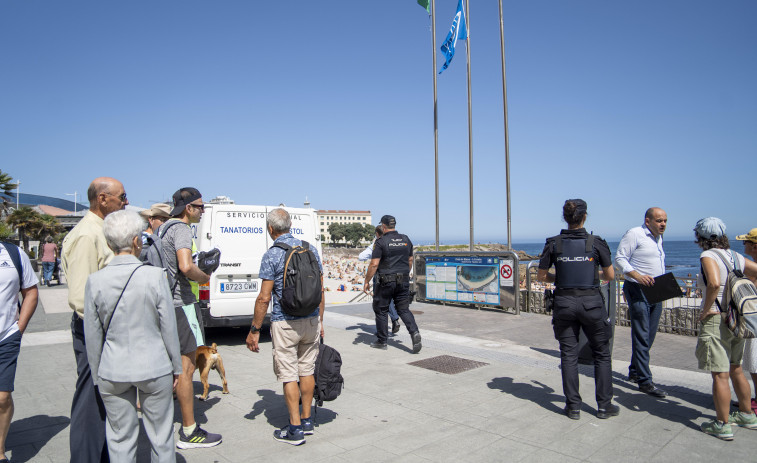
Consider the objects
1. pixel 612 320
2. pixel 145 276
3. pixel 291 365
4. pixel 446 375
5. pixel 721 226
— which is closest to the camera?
pixel 145 276

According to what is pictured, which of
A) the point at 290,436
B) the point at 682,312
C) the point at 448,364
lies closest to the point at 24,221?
the point at 448,364

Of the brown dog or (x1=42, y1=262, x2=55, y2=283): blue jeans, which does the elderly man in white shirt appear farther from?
(x1=42, y1=262, x2=55, y2=283): blue jeans

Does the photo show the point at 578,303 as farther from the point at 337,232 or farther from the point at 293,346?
the point at 337,232

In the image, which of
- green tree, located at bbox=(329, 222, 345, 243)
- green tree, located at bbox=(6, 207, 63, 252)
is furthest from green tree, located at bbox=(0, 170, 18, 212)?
green tree, located at bbox=(329, 222, 345, 243)

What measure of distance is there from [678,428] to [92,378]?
453 cm

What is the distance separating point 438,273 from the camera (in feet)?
40.9

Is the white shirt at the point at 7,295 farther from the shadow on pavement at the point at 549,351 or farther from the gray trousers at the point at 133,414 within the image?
the shadow on pavement at the point at 549,351

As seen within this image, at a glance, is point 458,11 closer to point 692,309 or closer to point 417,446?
point 692,309

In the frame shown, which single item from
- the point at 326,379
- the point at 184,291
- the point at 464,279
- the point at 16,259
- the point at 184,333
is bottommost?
the point at 326,379

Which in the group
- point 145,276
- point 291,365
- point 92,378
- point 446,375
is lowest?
point 446,375

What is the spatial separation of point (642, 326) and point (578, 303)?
4.44 feet

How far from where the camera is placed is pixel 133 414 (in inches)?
110

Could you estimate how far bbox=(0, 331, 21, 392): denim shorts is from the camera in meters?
3.41

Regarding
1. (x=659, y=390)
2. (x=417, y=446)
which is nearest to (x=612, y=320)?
(x=659, y=390)
